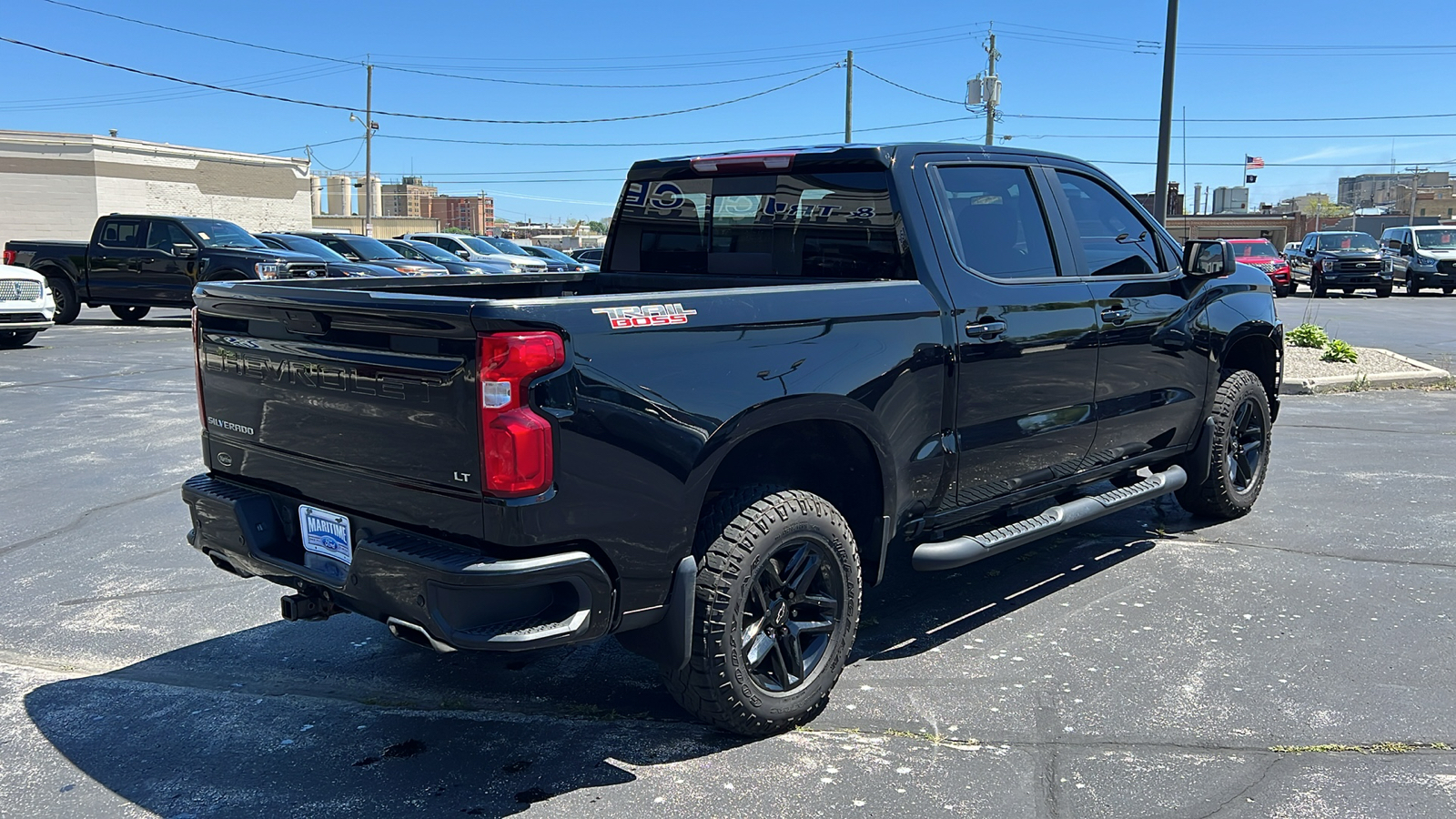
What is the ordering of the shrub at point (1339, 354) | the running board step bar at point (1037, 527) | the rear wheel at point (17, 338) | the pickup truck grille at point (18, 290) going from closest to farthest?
the running board step bar at point (1037, 527) → the shrub at point (1339, 354) → the pickup truck grille at point (18, 290) → the rear wheel at point (17, 338)

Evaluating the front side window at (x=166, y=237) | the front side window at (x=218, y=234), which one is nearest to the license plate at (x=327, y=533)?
the front side window at (x=218, y=234)

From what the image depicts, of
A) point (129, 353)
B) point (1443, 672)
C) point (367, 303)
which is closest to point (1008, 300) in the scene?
point (1443, 672)

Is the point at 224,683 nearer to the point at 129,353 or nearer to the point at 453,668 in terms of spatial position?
the point at 453,668

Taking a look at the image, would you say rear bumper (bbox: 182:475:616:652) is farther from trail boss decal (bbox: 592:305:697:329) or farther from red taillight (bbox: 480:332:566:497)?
trail boss decal (bbox: 592:305:697:329)

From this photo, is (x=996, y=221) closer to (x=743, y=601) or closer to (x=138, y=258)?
(x=743, y=601)

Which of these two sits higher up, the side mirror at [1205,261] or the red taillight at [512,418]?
the side mirror at [1205,261]

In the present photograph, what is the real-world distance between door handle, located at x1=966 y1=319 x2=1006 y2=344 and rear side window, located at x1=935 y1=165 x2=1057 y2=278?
236 millimetres

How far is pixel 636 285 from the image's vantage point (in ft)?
17.2

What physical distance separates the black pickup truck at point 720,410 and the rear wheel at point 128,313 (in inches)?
686

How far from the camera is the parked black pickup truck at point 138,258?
1816 cm

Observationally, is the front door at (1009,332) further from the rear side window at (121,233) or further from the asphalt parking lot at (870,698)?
the rear side window at (121,233)

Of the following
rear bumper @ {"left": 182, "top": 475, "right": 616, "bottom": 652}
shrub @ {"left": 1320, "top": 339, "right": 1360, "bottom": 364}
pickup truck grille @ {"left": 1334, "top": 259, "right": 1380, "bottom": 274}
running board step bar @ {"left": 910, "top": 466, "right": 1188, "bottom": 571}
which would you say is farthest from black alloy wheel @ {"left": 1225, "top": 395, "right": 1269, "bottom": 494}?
pickup truck grille @ {"left": 1334, "top": 259, "right": 1380, "bottom": 274}

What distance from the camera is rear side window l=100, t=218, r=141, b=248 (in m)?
18.6

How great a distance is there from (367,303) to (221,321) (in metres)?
1.01
